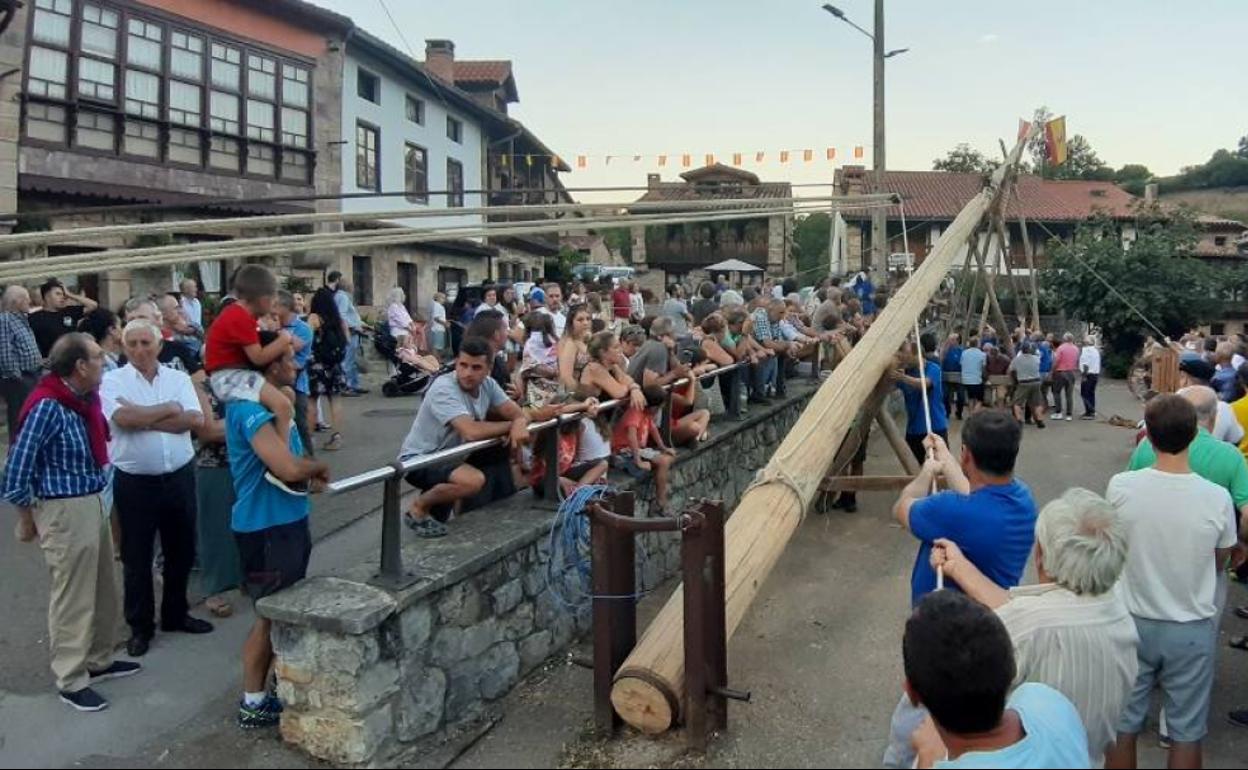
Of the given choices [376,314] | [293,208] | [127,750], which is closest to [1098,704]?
[127,750]

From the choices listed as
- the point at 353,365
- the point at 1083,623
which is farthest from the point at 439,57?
the point at 1083,623

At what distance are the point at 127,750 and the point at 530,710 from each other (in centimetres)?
175

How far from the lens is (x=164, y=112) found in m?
15.8

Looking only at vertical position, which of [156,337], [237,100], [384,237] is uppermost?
[237,100]

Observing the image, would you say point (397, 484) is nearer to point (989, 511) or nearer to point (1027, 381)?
point (989, 511)

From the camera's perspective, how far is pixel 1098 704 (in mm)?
2846

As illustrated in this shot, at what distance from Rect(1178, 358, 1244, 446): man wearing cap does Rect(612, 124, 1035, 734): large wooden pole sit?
1818 millimetres

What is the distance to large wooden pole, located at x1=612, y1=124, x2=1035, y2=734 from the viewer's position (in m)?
3.91

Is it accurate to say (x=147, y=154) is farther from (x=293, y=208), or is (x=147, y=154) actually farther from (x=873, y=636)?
(x=873, y=636)

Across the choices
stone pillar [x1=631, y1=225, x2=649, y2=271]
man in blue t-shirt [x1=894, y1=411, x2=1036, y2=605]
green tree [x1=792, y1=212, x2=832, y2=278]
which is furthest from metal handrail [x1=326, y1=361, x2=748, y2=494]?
green tree [x1=792, y1=212, x2=832, y2=278]

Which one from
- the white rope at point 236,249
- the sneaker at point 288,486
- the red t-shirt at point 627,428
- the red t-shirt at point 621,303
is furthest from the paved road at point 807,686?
the red t-shirt at point 621,303

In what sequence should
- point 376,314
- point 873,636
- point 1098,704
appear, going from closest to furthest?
point 1098,704
point 873,636
point 376,314

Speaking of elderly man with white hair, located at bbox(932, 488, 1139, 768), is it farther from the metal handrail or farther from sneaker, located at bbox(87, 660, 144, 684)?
sneaker, located at bbox(87, 660, 144, 684)

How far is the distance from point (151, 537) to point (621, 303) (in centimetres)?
1246
